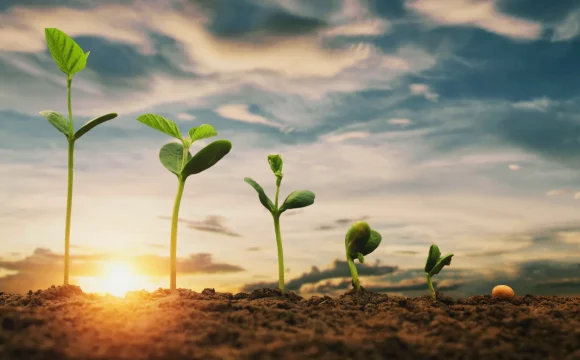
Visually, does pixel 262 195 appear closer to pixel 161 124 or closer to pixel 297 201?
pixel 297 201

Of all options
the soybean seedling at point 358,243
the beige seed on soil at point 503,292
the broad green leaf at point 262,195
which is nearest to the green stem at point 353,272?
the soybean seedling at point 358,243

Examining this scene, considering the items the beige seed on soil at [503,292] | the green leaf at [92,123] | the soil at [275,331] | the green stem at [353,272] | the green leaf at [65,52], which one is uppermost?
the green leaf at [65,52]

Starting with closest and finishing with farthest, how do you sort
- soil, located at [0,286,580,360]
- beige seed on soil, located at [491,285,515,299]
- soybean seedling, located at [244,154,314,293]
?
soil, located at [0,286,580,360] → soybean seedling, located at [244,154,314,293] → beige seed on soil, located at [491,285,515,299]

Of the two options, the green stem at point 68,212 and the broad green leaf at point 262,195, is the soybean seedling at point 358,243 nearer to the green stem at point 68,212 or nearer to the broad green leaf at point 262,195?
the broad green leaf at point 262,195

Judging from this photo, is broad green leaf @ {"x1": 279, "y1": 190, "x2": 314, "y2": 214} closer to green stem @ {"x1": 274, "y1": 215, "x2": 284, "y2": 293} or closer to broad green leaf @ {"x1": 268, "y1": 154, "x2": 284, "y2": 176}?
green stem @ {"x1": 274, "y1": 215, "x2": 284, "y2": 293}

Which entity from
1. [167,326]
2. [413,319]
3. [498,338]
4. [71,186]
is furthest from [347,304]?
[71,186]

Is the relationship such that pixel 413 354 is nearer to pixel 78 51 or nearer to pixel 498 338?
pixel 498 338

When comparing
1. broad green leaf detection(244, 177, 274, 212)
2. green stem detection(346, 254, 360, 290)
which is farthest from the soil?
broad green leaf detection(244, 177, 274, 212)

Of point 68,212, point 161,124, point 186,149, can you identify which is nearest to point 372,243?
point 186,149
